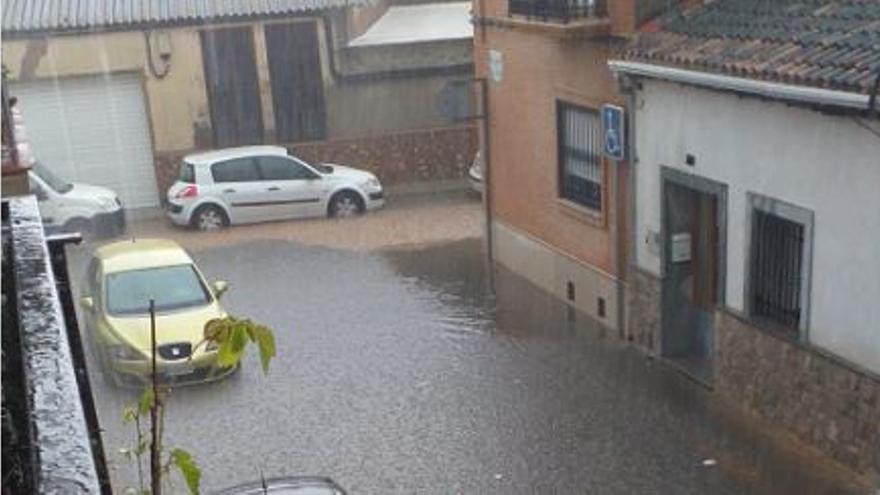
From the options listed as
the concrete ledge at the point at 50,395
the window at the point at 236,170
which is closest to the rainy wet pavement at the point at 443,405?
the window at the point at 236,170

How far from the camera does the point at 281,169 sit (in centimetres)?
1938

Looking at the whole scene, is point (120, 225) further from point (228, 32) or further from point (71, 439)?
point (71, 439)

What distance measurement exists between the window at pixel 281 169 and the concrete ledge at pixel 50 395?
669 inches

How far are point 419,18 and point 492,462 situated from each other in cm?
1758

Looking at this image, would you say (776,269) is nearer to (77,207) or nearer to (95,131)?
(77,207)

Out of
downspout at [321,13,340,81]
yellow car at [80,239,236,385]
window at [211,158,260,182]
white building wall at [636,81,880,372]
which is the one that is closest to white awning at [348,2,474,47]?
downspout at [321,13,340,81]

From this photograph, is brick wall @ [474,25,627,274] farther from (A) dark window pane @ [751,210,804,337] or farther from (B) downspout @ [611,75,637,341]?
(A) dark window pane @ [751,210,804,337]

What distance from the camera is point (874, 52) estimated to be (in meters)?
8.09

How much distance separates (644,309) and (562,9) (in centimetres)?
357

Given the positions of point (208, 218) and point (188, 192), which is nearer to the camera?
point (188, 192)

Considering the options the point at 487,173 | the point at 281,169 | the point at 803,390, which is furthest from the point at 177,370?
the point at 281,169

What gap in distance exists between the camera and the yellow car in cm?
1134

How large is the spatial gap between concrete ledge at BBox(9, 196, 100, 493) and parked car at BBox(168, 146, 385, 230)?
17.0 metres

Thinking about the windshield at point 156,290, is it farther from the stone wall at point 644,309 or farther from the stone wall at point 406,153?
the stone wall at point 406,153
